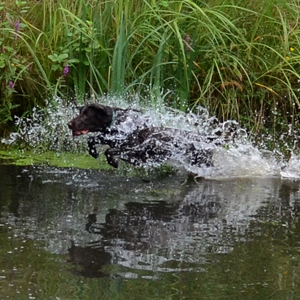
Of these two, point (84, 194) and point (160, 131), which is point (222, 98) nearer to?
point (160, 131)

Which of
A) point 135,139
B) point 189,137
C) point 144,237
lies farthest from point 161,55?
point 144,237

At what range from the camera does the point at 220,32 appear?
23.2ft

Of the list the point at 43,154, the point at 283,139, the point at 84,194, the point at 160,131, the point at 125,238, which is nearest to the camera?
the point at 125,238

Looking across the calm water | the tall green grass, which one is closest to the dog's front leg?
the calm water

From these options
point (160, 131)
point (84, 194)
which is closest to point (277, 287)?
point (84, 194)

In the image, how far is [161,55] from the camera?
22.8ft

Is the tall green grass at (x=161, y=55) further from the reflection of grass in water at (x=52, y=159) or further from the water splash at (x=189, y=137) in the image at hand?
the reflection of grass in water at (x=52, y=159)

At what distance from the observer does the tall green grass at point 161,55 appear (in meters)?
6.96

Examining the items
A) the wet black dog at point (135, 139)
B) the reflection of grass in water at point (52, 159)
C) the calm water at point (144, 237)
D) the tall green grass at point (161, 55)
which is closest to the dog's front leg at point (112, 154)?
the wet black dog at point (135, 139)

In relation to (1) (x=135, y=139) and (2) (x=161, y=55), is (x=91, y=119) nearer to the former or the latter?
(1) (x=135, y=139)

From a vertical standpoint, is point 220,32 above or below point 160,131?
above

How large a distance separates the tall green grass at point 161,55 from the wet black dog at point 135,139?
31.0 inches

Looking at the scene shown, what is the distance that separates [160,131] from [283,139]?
1772 millimetres

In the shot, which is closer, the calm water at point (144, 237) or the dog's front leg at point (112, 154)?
the calm water at point (144, 237)
